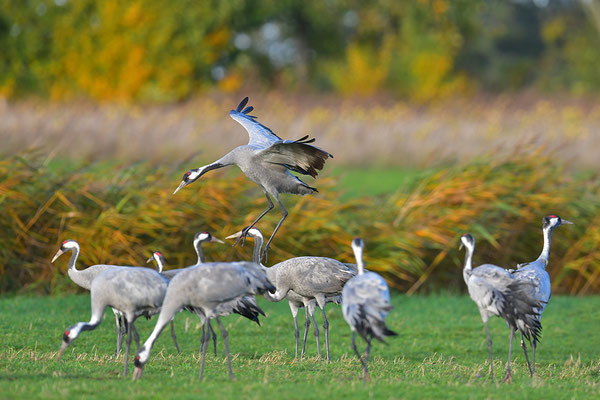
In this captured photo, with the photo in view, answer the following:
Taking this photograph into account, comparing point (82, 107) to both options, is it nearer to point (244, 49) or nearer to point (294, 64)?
point (244, 49)

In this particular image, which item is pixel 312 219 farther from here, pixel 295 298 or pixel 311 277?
pixel 311 277

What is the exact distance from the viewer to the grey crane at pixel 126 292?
691 centimetres

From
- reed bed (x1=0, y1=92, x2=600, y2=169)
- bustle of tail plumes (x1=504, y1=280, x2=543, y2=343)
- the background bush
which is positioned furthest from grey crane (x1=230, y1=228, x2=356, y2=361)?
the background bush

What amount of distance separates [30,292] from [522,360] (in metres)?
5.97

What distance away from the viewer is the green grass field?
664cm

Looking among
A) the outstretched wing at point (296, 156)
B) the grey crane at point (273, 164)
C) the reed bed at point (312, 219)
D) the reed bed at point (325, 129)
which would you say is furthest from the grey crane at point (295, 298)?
the reed bed at point (325, 129)

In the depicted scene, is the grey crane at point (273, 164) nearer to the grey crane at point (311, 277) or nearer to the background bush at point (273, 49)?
the grey crane at point (311, 277)

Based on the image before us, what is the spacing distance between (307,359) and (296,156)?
74.2 inches

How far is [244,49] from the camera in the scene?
31.9m

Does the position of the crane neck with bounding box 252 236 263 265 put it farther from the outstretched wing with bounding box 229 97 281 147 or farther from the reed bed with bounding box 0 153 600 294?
the reed bed with bounding box 0 153 600 294

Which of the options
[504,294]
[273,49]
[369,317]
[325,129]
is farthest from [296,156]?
[273,49]

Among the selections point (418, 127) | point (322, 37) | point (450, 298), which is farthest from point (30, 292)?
point (322, 37)

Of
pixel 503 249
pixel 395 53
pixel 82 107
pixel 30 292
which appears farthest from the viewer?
pixel 395 53

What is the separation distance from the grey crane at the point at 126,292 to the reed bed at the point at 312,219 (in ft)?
14.3
